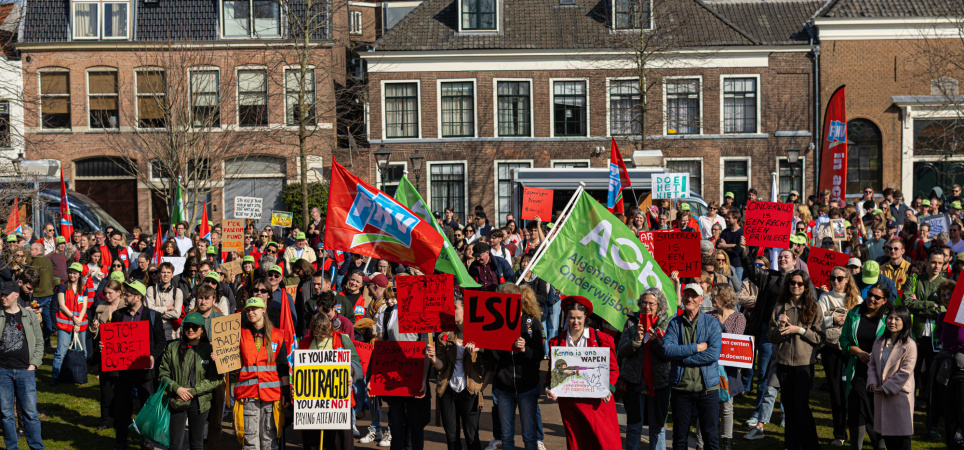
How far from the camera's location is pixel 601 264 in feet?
29.3

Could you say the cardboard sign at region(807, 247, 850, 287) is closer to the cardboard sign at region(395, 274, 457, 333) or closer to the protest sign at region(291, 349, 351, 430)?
the cardboard sign at region(395, 274, 457, 333)

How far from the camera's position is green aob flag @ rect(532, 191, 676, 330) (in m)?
8.78

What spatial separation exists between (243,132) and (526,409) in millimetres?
24887

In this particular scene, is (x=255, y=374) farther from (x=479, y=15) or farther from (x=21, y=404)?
(x=479, y=15)

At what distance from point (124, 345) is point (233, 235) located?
21.9 ft

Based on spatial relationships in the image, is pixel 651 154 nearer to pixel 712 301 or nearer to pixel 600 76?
pixel 600 76

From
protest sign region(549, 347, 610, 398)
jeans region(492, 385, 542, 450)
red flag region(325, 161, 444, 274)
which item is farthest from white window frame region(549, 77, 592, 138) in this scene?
protest sign region(549, 347, 610, 398)

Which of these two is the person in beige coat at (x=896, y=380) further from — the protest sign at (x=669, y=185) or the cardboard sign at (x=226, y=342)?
the protest sign at (x=669, y=185)

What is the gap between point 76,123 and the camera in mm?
32875

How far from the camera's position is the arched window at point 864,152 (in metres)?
32.7

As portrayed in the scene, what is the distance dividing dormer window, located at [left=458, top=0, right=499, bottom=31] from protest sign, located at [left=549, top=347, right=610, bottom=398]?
86.1ft

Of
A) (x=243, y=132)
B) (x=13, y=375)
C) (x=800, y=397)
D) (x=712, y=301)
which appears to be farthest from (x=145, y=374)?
(x=243, y=132)

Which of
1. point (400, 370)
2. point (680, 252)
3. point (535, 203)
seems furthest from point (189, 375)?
point (535, 203)

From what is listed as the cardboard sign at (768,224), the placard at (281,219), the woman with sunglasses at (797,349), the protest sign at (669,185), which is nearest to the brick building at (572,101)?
the placard at (281,219)
